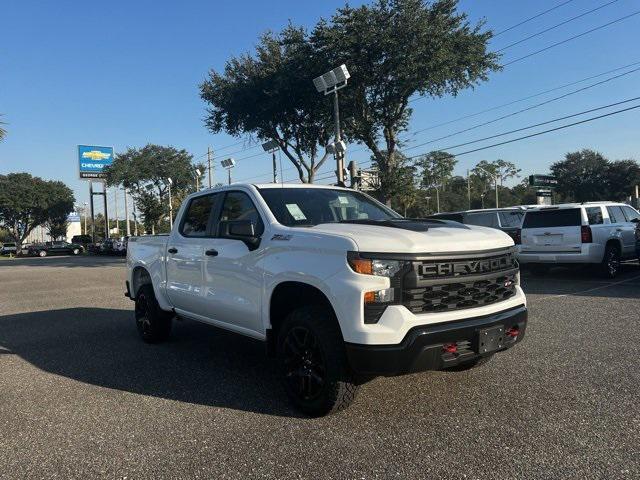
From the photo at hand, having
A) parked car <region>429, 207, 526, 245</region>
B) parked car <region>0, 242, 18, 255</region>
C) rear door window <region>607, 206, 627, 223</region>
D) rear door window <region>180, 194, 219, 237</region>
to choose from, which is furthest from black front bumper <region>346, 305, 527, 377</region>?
parked car <region>0, 242, 18, 255</region>

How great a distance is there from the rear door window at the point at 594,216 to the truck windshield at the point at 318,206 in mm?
8409

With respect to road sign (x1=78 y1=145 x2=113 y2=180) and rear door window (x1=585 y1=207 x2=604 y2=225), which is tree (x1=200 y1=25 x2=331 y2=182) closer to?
rear door window (x1=585 y1=207 x2=604 y2=225)

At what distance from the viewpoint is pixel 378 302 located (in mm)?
3750

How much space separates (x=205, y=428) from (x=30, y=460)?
116 cm

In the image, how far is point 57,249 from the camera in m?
53.6

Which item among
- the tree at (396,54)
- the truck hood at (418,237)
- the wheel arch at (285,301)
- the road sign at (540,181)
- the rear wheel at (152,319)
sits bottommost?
the rear wheel at (152,319)

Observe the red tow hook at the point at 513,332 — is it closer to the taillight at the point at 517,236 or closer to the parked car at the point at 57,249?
the taillight at the point at 517,236

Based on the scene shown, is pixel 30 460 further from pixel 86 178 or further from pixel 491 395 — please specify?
pixel 86 178

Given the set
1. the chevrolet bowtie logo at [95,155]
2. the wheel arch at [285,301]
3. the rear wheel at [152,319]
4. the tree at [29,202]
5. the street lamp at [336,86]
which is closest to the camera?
the wheel arch at [285,301]

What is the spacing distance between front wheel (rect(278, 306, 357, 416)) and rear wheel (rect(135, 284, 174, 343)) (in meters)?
2.75

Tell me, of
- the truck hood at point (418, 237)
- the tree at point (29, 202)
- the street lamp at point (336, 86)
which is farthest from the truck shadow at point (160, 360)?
the tree at point (29, 202)

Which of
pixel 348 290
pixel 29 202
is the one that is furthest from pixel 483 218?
pixel 29 202

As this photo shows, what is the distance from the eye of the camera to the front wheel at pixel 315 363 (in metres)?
3.91

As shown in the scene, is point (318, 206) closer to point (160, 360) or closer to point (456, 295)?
point (456, 295)
